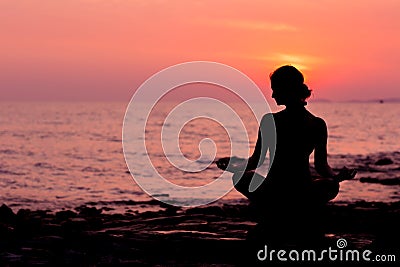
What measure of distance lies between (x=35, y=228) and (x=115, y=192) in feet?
68.8

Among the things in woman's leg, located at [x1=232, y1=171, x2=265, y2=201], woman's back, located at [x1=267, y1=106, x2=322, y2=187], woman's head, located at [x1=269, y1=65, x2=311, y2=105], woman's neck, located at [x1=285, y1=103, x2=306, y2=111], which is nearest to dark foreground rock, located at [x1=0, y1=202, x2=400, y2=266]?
woman's leg, located at [x1=232, y1=171, x2=265, y2=201]

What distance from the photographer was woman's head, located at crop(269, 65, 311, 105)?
775cm

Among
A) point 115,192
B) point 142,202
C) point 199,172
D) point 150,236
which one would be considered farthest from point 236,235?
point 199,172

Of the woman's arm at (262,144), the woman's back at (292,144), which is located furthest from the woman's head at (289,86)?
the woman's arm at (262,144)

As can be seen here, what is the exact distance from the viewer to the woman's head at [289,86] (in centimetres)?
775

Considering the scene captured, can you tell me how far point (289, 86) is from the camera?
7773 millimetres

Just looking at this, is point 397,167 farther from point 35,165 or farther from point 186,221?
point 186,221

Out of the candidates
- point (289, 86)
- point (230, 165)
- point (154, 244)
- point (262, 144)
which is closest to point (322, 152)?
point (262, 144)

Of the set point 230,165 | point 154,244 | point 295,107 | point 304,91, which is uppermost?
point 304,91

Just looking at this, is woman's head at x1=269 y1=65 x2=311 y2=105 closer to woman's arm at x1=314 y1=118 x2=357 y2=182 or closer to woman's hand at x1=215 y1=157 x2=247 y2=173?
woman's arm at x1=314 y1=118 x2=357 y2=182

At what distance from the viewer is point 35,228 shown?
11.4 metres

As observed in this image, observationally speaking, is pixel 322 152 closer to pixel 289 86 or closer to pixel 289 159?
pixel 289 159

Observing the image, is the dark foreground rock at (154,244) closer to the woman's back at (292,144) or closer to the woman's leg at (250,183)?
the woman's leg at (250,183)

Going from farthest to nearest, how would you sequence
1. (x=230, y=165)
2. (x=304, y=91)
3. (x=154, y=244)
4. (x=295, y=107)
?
(x=154, y=244), (x=295, y=107), (x=304, y=91), (x=230, y=165)
